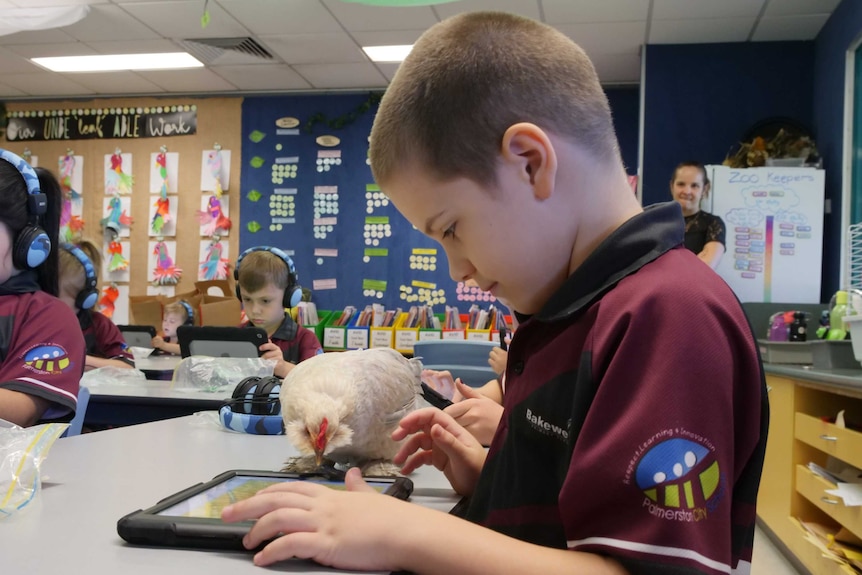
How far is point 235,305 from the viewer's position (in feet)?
12.5

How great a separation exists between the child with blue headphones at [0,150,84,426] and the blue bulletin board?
4.08 metres

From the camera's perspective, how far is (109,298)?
19.4 ft

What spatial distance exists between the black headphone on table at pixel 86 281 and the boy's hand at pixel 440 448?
2191mm

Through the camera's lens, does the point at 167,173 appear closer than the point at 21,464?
No

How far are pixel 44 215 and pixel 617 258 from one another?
4.74ft

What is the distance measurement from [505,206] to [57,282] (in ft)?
4.44

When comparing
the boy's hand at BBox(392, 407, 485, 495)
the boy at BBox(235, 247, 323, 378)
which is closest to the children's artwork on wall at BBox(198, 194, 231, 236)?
the boy at BBox(235, 247, 323, 378)

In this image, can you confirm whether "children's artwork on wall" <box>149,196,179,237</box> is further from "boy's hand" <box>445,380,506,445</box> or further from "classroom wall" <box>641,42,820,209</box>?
"boy's hand" <box>445,380,506,445</box>

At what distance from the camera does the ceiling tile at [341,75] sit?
5.11 metres

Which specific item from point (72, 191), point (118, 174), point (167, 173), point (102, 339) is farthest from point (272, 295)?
point (72, 191)

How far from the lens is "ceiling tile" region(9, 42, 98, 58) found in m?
4.83

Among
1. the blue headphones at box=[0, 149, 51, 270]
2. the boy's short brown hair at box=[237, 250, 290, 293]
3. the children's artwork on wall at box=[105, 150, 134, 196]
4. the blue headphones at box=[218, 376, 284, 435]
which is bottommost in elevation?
the blue headphones at box=[218, 376, 284, 435]

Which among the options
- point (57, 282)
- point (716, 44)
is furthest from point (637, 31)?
point (57, 282)

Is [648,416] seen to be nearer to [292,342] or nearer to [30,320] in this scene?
[30,320]
